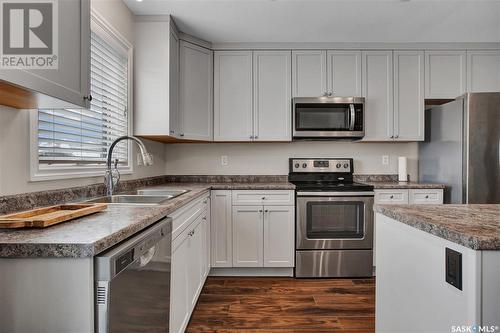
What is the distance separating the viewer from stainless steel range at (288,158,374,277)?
2.83 m

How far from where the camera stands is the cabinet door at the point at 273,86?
3096 millimetres

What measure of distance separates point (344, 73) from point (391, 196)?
1.36 m

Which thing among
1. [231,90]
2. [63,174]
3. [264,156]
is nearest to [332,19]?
[231,90]

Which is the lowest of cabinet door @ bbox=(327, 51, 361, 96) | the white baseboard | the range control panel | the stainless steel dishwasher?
the white baseboard

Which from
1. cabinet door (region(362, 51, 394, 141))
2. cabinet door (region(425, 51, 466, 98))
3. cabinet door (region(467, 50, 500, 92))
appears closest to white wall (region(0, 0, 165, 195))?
cabinet door (region(362, 51, 394, 141))

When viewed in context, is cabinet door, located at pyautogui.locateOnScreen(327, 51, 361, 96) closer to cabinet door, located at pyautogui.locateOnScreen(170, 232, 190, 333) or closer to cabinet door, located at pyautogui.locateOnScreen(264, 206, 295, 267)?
cabinet door, located at pyautogui.locateOnScreen(264, 206, 295, 267)

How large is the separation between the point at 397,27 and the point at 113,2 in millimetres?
2493

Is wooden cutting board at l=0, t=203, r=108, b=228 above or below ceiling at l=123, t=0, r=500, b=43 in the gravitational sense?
below

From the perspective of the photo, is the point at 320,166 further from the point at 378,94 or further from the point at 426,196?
the point at 426,196

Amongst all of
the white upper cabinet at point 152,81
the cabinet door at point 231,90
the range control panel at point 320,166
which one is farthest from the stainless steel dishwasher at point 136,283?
the range control panel at point 320,166

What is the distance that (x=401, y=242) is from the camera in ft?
3.94

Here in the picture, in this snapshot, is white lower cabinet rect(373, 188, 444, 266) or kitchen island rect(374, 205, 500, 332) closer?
kitchen island rect(374, 205, 500, 332)

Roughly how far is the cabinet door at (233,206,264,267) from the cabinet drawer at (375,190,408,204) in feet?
3.88

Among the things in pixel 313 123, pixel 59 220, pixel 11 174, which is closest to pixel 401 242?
pixel 59 220
